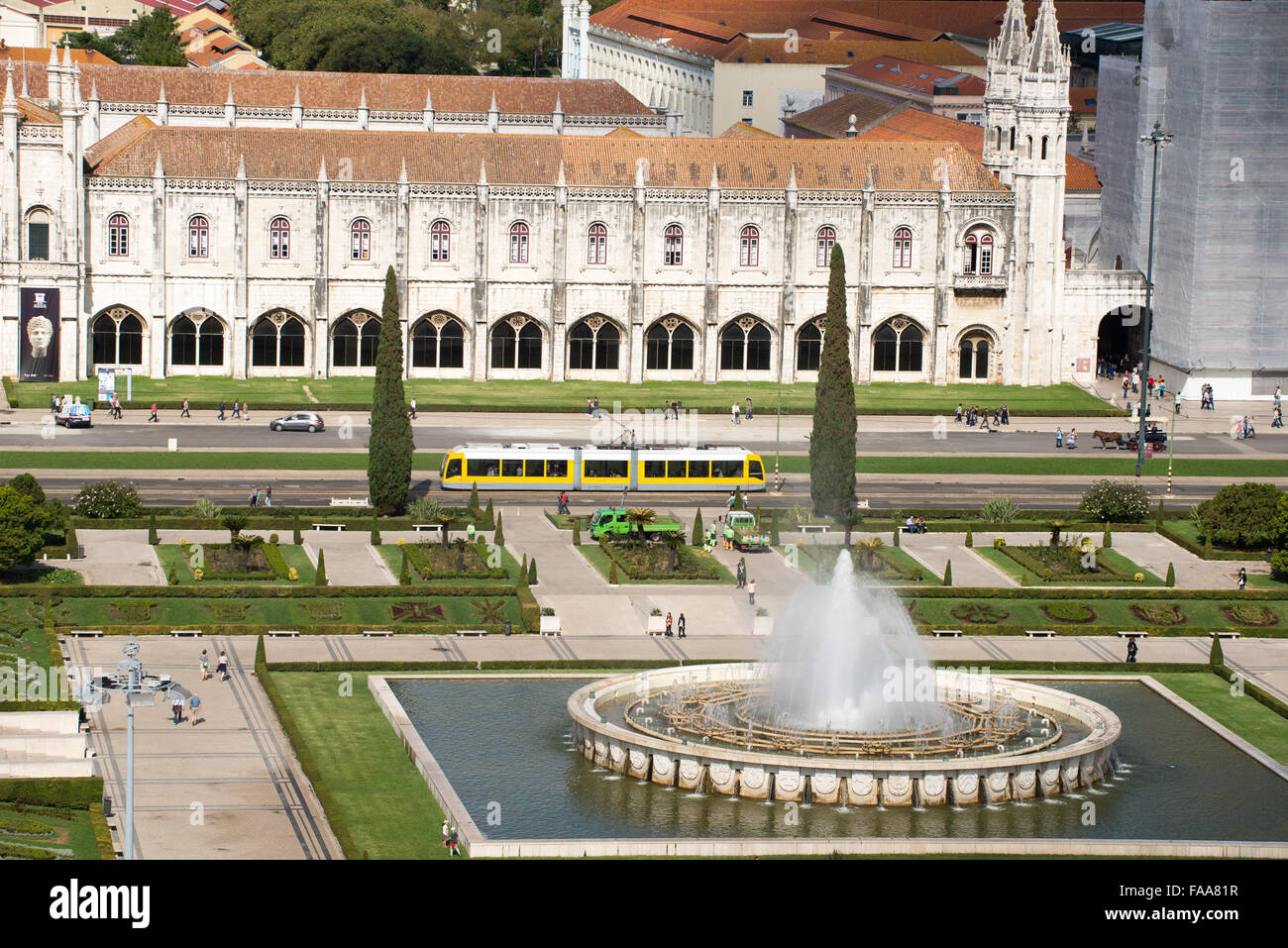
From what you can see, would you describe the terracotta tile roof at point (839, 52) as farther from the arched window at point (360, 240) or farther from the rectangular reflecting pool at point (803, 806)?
the rectangular reflecting pool at point (803, 806)

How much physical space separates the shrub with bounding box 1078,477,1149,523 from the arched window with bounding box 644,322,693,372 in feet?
126

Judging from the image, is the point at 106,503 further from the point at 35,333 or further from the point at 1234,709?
the point at 1234,709

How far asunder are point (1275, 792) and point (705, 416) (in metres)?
61.2

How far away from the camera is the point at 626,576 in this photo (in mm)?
84125

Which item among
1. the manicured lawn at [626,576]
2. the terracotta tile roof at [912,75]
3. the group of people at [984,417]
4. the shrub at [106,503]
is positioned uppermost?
the terracotta tile roof at [912,75]

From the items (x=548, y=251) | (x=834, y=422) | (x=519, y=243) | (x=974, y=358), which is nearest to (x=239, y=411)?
(x=519, y=243)

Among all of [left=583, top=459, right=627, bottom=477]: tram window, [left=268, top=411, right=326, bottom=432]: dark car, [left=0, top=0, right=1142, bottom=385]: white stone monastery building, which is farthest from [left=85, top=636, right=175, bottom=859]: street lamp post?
[left=0, top=0, right=1142, bottom=385]: white stone monastery building

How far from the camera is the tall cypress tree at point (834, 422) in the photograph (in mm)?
91688

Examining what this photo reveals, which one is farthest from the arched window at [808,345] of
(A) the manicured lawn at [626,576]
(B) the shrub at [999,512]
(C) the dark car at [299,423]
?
(A) the manicured lawn at [626,576]

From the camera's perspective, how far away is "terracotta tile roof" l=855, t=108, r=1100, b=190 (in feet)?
462

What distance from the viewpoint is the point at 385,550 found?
87062 mm

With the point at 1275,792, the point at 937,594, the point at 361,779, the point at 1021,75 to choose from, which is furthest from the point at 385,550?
the point at 1021,75

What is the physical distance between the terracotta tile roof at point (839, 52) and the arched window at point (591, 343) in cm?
6433

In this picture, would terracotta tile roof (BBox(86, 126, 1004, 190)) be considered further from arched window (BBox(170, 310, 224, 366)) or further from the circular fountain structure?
the circular fountain structure
